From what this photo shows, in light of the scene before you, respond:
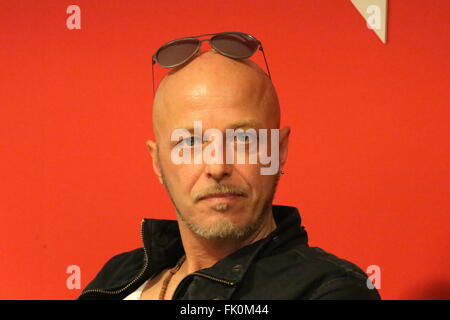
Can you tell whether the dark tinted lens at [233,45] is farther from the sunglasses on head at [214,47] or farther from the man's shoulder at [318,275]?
the man's shoulder at [318,275]

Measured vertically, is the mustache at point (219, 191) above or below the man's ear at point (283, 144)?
below

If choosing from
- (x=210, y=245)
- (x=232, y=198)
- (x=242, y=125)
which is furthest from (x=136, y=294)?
A: (x=242, y=125)

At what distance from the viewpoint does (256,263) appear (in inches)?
44.2

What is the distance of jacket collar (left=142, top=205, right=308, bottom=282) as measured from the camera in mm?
1111

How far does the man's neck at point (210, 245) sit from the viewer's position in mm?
1196

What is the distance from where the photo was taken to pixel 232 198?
1.11 meters

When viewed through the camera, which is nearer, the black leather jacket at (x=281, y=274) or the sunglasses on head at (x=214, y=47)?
the black leather jacket at (x=281, y=274)

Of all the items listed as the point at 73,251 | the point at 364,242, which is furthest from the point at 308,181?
the point at 73,251

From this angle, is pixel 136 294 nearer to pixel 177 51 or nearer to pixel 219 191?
pixel 219 191

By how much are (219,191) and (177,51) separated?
36 cm

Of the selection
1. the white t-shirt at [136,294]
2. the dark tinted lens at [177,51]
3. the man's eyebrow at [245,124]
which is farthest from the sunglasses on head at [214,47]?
the white t-shirt at [136,294]

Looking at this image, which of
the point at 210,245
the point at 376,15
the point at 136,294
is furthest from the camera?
the point at 376,15

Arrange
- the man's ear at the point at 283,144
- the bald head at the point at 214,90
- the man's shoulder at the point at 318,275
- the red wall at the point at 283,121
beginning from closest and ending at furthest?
the man's shoulder at the point at 318,275 → the bald head at the point at 214,90 → the man's ear at the point at 283,144 → the red wall at the point at 283,121
